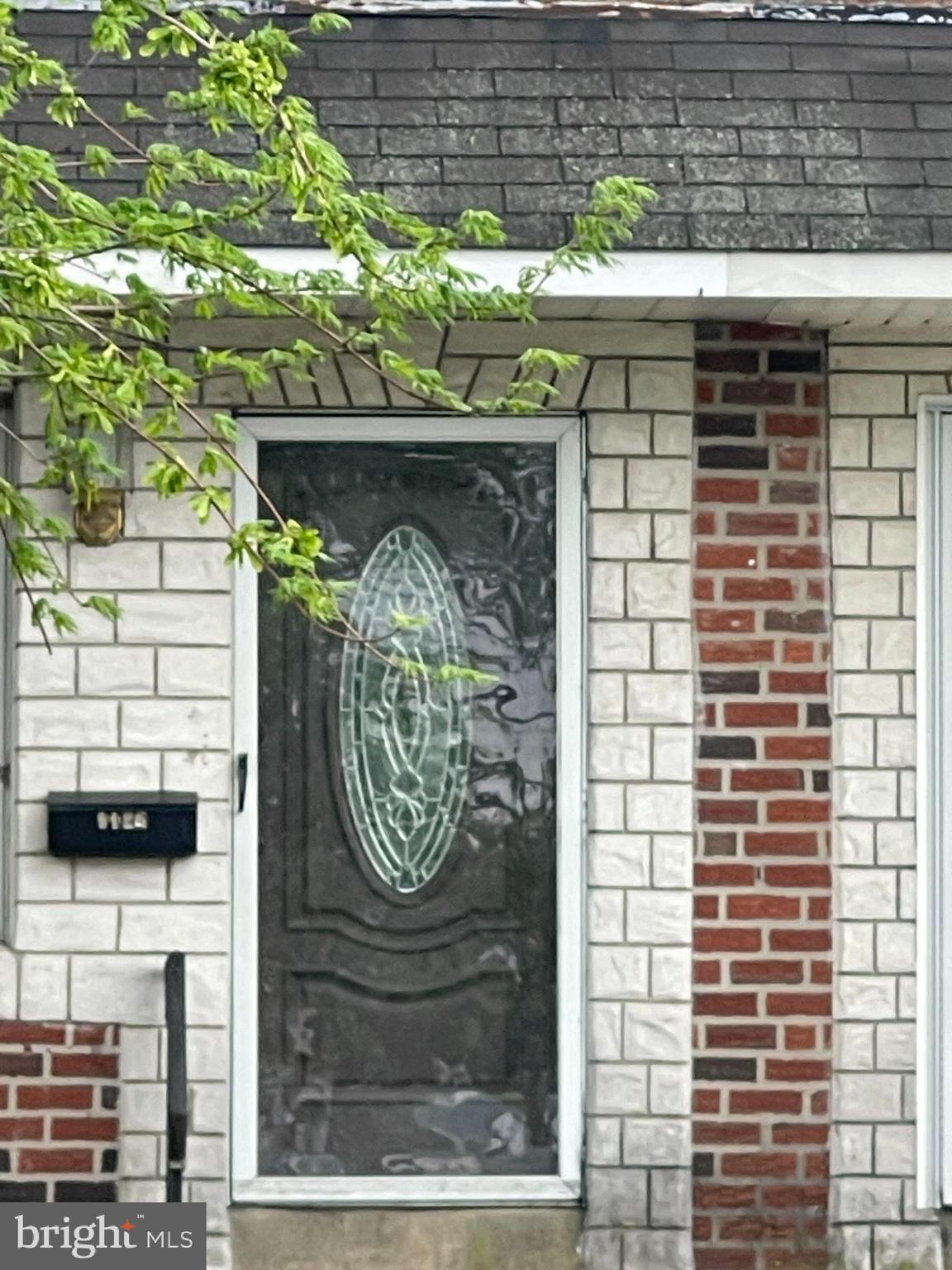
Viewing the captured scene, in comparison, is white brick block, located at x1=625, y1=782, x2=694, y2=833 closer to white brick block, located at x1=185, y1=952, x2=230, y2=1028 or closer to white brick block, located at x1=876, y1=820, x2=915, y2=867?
white brick block, located at x1=876, y1=820, x2=915, y2=867

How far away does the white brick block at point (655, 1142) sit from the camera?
5.70 m

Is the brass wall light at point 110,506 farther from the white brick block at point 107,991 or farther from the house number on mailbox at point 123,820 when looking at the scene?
the white brick block at point 107,991

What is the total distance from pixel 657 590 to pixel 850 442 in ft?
2.18

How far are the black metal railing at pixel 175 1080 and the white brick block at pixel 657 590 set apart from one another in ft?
5.02

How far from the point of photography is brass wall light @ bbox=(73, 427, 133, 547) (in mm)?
5609

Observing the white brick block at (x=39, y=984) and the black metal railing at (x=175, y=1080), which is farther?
the white brick block at (x=39, y=984)

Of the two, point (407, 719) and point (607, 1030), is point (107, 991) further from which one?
point (607, 1030)

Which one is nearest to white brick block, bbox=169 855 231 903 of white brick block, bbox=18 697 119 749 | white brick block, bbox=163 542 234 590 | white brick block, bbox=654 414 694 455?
white brick block, bbox=18 697 119 749

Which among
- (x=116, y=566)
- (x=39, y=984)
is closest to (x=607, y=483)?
(x=116, y=566)

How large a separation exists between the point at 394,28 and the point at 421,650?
1.66m

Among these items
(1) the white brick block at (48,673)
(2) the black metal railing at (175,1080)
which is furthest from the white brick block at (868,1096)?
(1) the white brick block at (48,673)

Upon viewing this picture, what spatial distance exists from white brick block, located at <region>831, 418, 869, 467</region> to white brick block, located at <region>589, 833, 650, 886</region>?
1.16 meters

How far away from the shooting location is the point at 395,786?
587 centimetres

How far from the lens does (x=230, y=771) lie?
5719mm
